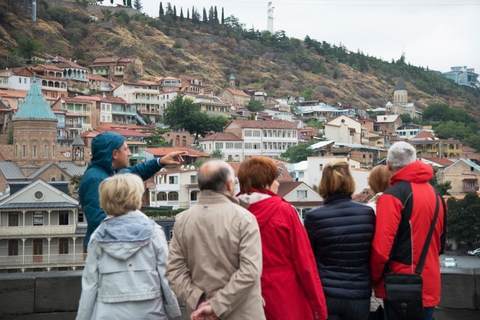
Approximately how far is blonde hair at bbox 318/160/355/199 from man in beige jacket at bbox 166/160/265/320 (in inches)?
23.2

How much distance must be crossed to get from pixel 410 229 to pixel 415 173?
10.5 inches

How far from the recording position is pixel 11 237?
20203mm

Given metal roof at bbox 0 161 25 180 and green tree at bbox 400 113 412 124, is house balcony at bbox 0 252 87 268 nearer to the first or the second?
metal roof at bbox 0 161 25 180

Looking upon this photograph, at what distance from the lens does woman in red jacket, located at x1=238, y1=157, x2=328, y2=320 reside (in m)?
2.18

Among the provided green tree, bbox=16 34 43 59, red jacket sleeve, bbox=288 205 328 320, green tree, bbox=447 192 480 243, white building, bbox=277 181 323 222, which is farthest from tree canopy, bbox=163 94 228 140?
red jacket sleeve, bbox=288 205 328 320

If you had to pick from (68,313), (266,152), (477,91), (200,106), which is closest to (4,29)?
(200,106)

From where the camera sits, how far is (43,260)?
65.1 feet

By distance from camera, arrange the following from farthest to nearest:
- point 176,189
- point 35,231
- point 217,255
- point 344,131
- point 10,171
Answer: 1. point 344,131
2. point 10,171
3. point 176,189
4. point 35,231
5. point 217,255

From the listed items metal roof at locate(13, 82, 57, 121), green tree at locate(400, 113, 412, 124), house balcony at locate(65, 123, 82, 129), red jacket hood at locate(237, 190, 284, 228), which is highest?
green tree at locate(400, 113, 412, 124)

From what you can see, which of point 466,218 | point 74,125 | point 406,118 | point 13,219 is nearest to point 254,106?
point 74,125

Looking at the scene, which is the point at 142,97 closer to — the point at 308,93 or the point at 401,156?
the point at 308,93

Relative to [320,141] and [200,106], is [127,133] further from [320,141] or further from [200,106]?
[320,141]

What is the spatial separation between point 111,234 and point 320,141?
48.2 m

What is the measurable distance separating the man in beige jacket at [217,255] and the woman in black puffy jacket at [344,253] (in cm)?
52
